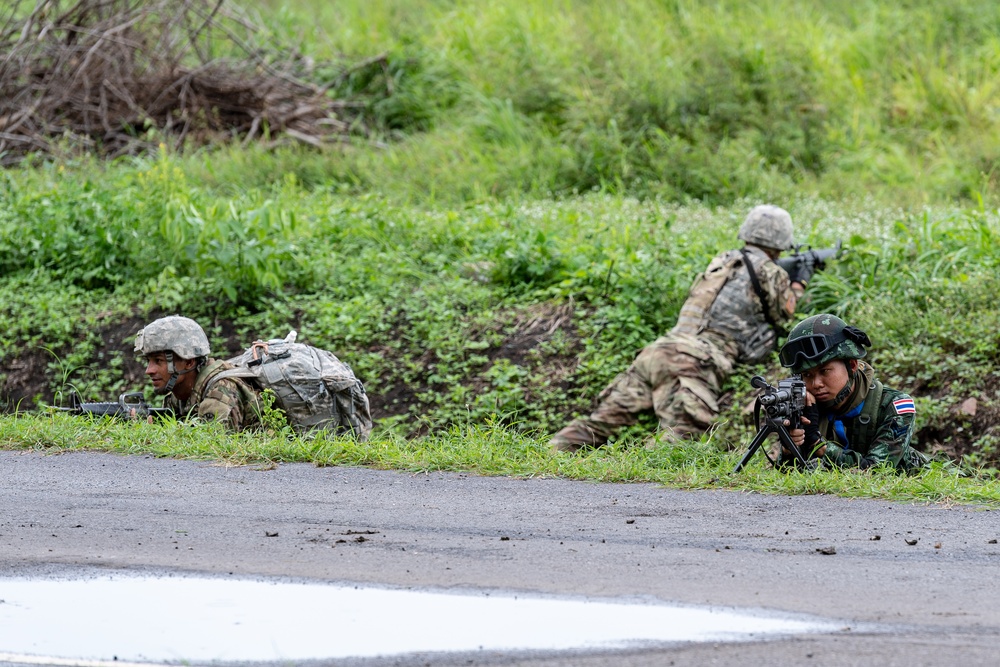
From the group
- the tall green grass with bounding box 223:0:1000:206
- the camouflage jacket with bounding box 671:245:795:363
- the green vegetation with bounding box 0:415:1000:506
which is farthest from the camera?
the tall green grass with bounding box 223:0:1000:206

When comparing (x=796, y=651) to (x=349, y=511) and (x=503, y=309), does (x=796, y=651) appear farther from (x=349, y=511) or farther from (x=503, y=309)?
(x=503, y=309)

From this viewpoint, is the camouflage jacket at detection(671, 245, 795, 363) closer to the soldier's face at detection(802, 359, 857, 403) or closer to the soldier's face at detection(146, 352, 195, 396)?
the soldier's face at detection(802, 359, 857, 403)

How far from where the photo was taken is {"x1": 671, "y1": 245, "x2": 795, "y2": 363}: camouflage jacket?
341 inches

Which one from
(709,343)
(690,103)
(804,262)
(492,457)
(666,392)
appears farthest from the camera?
(690,103)

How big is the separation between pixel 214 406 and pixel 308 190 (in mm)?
6640

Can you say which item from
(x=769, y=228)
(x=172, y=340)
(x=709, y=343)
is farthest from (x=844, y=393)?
(x=172, y=340)

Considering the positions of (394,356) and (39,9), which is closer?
(394,356)

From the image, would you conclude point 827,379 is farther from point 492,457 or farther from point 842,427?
point 492,457

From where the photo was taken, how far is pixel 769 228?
28.8ft

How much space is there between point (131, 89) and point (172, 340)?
8759mm

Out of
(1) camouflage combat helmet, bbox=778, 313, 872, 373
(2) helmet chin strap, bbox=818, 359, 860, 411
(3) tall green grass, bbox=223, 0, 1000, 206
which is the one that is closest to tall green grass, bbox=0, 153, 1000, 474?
(3) tall green grass, bbox=223, 0, 1000, 206

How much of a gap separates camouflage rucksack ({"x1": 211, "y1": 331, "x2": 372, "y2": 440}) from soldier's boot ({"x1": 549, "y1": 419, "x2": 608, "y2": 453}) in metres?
1.33

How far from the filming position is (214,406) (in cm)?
762

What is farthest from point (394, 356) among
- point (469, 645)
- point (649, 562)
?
point (469, 645)
